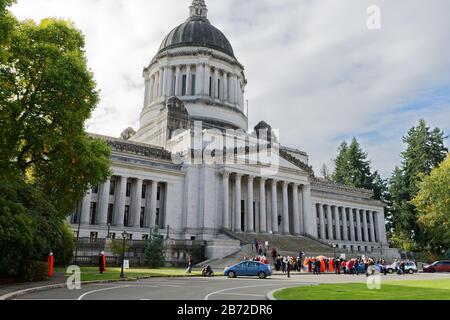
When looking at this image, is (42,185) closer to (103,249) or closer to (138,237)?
(103,249)

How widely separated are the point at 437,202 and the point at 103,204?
1822 inches

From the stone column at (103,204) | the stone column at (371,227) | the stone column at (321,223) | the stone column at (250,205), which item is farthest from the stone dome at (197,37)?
the stone column at (371,227)

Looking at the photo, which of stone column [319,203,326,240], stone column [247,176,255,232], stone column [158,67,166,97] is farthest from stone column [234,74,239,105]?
stone column [319,203,326,240]

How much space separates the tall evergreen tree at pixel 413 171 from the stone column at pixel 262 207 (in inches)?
1313

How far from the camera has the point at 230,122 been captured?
224 ft

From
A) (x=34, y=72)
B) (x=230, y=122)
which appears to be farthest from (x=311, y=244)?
(x=34, y=72)

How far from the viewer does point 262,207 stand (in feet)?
178

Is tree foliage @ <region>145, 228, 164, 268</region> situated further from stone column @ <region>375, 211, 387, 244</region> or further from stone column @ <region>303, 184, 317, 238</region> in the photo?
stone column @ <region>375, 211, 387, 244</region>

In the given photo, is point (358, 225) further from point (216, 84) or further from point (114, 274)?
point (114, 274)

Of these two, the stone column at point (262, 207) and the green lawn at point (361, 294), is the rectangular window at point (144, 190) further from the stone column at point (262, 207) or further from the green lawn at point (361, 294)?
the green lawn at point (361, 294)

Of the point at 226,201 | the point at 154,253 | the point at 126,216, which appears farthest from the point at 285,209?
the point at 154,253

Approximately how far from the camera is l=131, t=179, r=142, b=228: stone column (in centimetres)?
4909

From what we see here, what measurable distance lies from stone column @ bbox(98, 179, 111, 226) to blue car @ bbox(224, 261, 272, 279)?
916 inches
